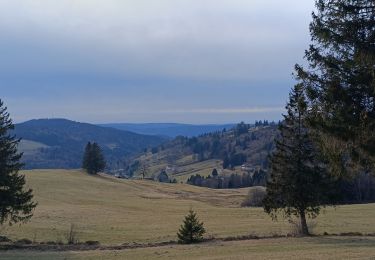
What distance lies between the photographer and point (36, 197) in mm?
72688

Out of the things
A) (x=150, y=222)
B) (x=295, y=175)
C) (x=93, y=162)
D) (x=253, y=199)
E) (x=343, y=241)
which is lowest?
(x=150, y=222)

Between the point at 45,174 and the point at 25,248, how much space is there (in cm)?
7159

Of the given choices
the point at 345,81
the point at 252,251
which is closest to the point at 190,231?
the point at 252,251

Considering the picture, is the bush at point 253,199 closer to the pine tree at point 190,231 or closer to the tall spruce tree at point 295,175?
the tall spruce tree at point 295,175

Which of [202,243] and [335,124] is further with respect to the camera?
[202,243]

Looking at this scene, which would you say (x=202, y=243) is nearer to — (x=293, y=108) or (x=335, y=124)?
(x=293, y=108)

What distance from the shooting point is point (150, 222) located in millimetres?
50438

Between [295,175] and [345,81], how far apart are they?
621 inches

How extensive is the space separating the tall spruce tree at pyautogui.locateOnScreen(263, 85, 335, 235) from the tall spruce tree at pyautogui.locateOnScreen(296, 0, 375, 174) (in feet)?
45.7

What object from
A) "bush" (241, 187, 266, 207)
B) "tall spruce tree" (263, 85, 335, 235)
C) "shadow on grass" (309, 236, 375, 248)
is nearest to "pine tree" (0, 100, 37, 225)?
"tall spruce tree" (263, 85, 335, 235)

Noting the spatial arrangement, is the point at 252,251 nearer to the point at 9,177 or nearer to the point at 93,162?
the point at 9,177

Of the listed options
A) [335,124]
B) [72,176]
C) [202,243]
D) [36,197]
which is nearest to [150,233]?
[202,243]

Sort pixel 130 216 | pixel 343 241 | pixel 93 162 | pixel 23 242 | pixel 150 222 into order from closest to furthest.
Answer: pixel 343 241, pixel 23 242, pixel 150 222, pixel 130 216, pixel 93 162

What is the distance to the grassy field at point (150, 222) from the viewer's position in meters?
27.1
